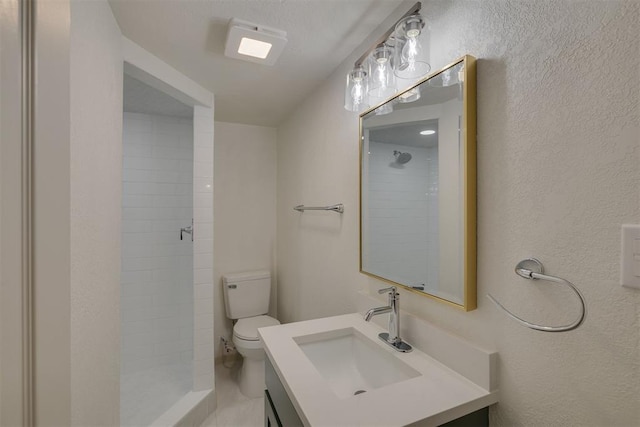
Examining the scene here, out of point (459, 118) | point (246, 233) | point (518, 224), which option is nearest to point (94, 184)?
point (459, 118)

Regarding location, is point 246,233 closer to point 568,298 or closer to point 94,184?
point 94,184

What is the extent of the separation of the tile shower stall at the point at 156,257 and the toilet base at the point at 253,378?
413mm

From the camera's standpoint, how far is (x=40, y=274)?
458 millimetres

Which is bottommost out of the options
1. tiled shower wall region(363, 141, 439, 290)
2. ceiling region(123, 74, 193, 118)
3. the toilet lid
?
the toilet lid

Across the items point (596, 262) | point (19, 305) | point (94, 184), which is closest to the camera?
point (19, 305)

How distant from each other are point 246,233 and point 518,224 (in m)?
2.36

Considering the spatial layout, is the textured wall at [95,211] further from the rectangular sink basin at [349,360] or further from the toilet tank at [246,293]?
the toilet tank at [246,293]

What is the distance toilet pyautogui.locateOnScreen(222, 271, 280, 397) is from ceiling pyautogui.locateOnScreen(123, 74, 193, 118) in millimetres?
Answer: 1456

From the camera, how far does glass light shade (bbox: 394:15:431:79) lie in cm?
100

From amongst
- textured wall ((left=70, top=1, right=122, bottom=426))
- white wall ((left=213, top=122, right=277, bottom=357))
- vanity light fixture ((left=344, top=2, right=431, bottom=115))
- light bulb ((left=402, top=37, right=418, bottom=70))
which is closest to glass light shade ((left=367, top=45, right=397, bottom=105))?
vanity light fixture ((left=344, top=2, right=431, bottom=115))

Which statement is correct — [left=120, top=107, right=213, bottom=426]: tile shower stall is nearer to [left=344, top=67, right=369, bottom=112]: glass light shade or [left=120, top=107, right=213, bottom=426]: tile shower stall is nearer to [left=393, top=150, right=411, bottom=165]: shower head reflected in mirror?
[left=344, top=67, right=369, bottom=112]: glass light shade

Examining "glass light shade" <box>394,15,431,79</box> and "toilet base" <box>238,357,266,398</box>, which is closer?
"glass light shade" <box>394,15,431,79</box>

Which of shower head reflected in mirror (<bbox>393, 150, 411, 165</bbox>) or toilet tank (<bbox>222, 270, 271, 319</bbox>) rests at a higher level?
shower head reflected in mirror (<bbox>393, 150, 411, 165</bbox>)

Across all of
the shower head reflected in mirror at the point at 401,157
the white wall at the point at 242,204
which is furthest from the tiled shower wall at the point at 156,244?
the shower head reflected in mirror at the point at 401,157
